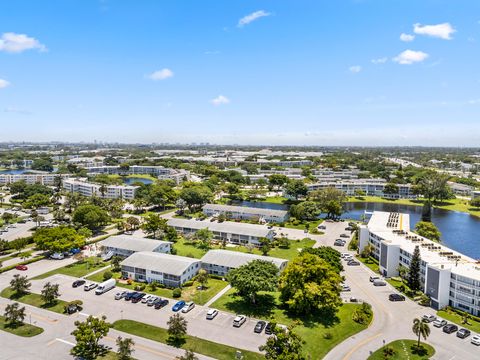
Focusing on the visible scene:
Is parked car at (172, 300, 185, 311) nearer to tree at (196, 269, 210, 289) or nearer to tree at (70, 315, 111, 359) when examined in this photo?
tree at (196, 269, 210, 289)

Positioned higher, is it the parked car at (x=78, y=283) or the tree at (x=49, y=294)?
the tree at (x=49, y=294)

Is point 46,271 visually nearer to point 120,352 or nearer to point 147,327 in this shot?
point 147,327

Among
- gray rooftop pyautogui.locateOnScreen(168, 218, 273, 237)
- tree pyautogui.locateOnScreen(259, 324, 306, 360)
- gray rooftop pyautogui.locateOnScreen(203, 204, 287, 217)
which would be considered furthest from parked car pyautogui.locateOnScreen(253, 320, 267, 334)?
gray rooftop pyautogui.locateOnScreen(203, 204, 287, 217)

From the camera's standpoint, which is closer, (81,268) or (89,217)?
(81,268)

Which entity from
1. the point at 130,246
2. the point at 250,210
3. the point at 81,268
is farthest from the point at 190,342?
the point at 250,210

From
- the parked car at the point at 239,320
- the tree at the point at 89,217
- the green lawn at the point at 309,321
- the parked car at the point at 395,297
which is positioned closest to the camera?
the green lawn at the point at 309,321

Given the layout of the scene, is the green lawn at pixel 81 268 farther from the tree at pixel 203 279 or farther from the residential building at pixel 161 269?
the tree at pixel 203 279

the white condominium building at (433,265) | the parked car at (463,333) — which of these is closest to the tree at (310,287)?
the parked car at (463,333)

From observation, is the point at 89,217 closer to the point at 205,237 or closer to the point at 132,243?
the point at 132,243
